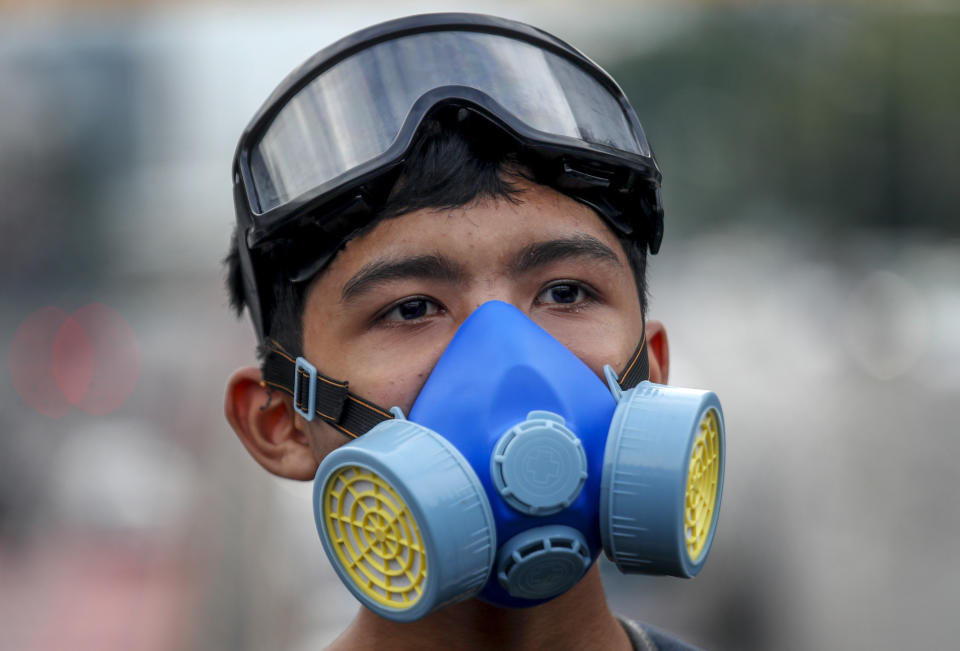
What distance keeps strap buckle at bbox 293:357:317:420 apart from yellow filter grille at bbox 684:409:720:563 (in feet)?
2.71

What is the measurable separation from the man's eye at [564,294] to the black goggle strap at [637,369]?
0.17 metres

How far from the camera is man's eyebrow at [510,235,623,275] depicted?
236cm

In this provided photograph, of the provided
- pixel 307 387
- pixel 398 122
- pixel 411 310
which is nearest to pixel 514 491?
pixel 411 310

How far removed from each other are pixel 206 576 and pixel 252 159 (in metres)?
3.68

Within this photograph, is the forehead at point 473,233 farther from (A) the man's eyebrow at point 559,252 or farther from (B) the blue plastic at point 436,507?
(B) the blue plastic at point 436,507

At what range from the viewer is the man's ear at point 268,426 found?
104 inches

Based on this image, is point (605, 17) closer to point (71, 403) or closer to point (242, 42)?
point (242, 42)

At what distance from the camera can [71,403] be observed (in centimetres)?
1277

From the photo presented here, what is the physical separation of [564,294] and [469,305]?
0.23 meters

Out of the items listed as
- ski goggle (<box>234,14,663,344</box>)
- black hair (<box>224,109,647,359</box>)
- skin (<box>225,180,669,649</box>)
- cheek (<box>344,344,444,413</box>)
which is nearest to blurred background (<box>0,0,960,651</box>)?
skin (<box>225,180,669,649</box>)

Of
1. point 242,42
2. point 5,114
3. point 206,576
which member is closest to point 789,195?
point 242,42

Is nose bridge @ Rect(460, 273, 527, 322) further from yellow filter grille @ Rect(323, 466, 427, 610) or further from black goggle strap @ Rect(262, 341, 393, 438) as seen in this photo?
yellow filter grille @ Rect(323, 466, 427, 610)

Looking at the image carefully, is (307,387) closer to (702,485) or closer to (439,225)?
(439,225)

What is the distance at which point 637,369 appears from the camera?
2.48 meters
